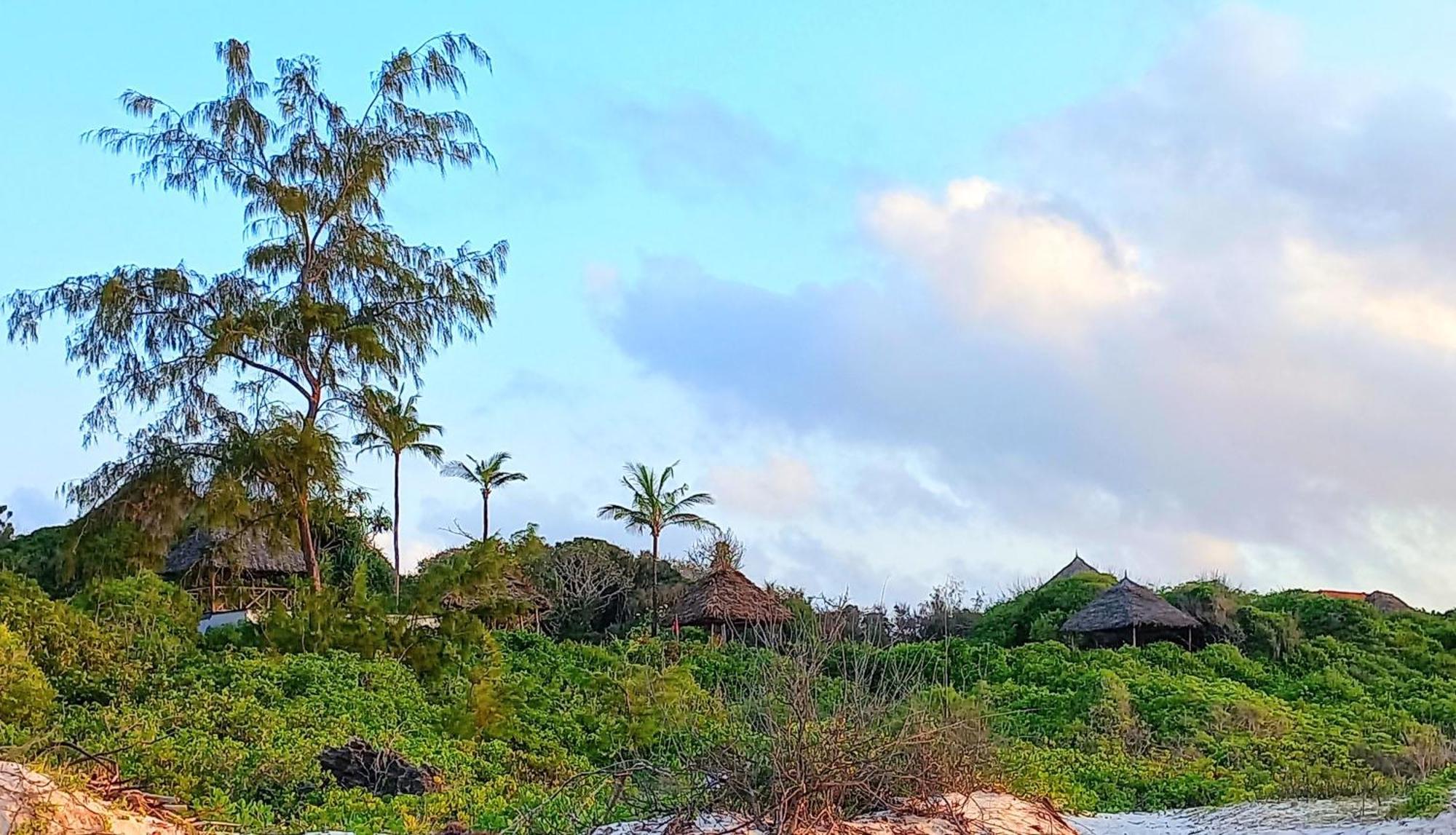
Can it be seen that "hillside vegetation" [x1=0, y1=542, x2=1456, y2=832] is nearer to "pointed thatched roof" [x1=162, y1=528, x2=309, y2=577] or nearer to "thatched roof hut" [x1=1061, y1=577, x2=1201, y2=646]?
"thatched roof hut" [x1=1061, y1=577, x2=1201, y2=646]

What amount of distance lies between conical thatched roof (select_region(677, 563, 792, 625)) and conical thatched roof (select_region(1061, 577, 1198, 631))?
196 inches

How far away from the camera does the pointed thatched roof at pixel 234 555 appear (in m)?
19.7

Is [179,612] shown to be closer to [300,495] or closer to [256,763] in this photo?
[300,495]

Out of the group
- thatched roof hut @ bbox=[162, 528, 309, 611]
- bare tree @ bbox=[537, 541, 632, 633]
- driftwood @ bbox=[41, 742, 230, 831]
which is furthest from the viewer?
bare tree @ bbox=[537, 541, 632, 633]

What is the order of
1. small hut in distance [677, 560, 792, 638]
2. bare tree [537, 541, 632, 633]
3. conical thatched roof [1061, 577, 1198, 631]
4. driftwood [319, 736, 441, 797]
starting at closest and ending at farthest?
driftwood [319, 736, 441, 797] → conical thatched roof [1061, 577, 1198, 631] → small hut in distance [677, 560, 792, 638] → bare tree [537, 541, 632, 633]

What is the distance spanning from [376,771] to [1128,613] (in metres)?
15.1

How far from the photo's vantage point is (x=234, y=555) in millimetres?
19984

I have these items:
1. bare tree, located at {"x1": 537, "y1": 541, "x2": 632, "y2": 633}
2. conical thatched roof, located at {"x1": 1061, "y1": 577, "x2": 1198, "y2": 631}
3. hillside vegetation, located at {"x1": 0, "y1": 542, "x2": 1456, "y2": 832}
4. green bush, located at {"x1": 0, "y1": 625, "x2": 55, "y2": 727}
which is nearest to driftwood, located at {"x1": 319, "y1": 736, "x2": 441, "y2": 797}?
hillside vegetation, located at {"x1": 0, "y1": 542, "x2": 1456, "y2": 832}

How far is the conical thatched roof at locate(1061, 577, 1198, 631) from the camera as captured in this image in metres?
22.4

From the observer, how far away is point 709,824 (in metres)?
7.84

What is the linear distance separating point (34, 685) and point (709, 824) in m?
7.43

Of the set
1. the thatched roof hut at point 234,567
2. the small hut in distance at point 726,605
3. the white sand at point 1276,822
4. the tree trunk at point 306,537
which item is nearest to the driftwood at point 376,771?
the white sand at point 1276,822

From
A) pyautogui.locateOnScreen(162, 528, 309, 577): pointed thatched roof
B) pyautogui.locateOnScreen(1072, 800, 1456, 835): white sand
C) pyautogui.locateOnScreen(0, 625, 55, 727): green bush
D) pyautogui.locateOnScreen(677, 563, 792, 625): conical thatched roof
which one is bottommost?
pyautogui.locateOnScreen(1072, 800, 1456, 835): white sand

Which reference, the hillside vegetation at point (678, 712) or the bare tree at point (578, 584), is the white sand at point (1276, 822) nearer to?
the hillside vegetation at point (678, 712)
